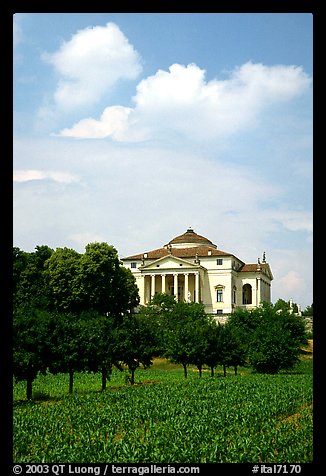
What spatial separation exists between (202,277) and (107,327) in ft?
112

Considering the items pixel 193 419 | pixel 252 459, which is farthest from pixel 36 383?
pixel 252 459

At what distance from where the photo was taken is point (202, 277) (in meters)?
61.4

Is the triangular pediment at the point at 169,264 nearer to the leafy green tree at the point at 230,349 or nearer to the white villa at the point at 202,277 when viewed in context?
the white villa at the point at 202,277

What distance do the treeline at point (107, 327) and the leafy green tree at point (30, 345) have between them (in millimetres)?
36

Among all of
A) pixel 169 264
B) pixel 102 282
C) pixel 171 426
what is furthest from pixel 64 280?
pixel 171 426

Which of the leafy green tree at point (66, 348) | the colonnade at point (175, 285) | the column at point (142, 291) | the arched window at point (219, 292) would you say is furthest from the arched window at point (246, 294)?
the leafy green tree at point (66, 348)

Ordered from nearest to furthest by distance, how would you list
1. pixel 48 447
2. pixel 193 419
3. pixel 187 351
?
pixel 48 447 < pixel 193 419 < pixel 187 351

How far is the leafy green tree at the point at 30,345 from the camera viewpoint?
20797mm

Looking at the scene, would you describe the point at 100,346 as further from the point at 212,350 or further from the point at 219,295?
the point at 219,295

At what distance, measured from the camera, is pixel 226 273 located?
61.1 meters

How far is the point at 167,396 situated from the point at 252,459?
11.7 meters

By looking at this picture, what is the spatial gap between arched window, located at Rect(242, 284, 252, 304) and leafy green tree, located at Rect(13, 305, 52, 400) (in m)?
42.0

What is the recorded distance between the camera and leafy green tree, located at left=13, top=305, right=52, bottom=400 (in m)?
20.8
